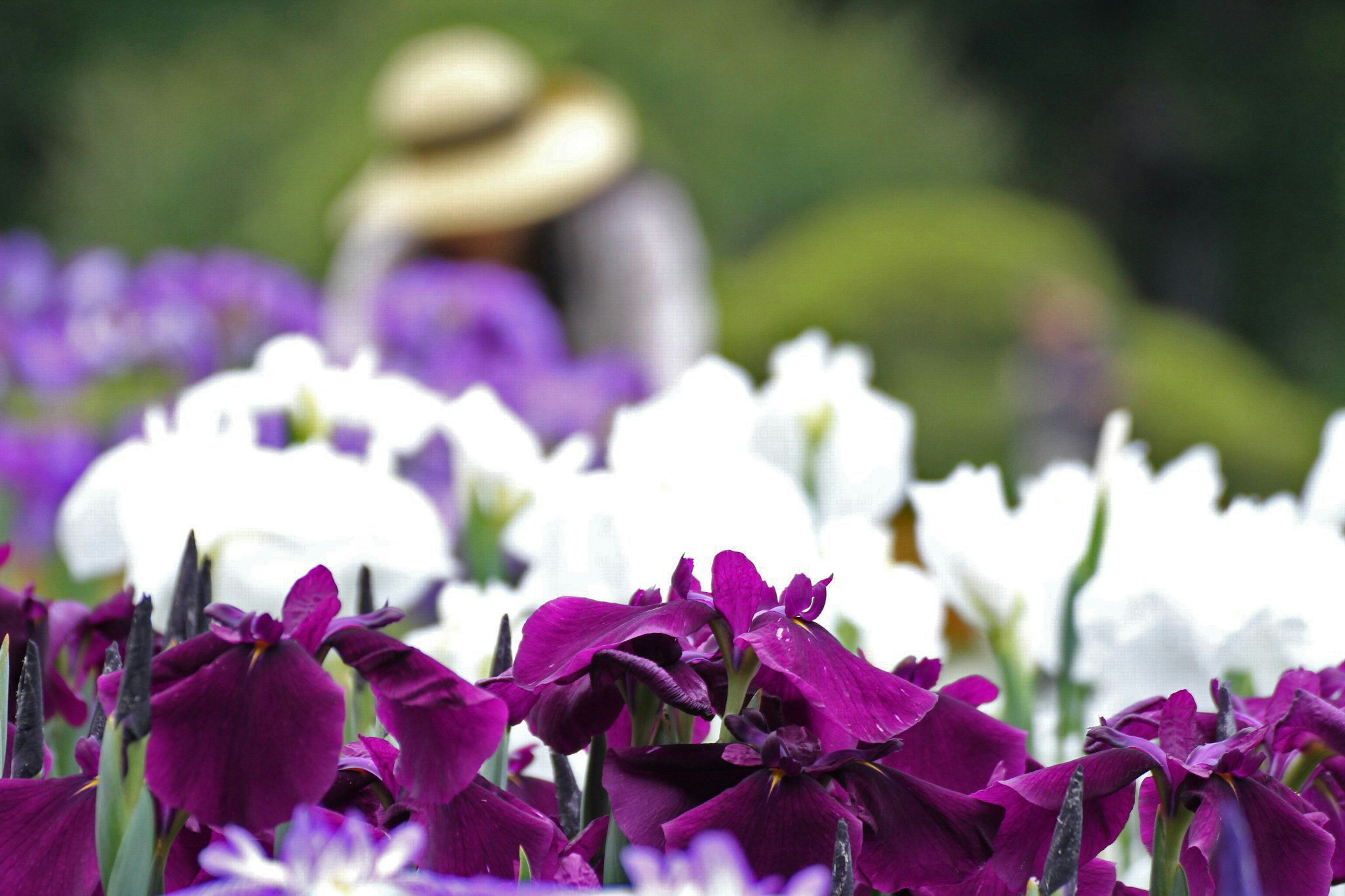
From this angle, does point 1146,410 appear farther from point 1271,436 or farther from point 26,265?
point 26,265

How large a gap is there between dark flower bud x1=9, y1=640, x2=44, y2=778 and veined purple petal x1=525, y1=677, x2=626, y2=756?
0.16 meters

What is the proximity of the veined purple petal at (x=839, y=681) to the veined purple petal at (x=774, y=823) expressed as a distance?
0.9 inches

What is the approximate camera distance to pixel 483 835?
16.7 inches

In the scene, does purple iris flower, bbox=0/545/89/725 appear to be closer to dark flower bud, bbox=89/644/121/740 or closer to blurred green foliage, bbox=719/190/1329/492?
dark flower bud, bbox=89/644/121/740

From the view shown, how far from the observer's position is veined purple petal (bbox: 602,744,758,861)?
42cm

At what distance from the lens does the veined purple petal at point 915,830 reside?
0.42m

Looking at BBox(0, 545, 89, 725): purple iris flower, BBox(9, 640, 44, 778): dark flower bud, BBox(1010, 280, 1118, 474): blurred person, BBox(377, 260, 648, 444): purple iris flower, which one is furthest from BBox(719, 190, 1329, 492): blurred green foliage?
BBox(9, 640, 44, 778): dark flower bud

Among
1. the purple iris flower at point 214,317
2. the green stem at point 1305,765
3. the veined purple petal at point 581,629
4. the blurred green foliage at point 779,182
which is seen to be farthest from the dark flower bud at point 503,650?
Answer: the blurred green foliage at point 779,182

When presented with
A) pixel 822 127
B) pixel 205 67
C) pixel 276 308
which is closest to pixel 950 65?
pixel 822 127

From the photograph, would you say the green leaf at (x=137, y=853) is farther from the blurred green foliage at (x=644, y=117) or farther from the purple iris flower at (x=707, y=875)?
the blurred green foliage at (x=644, y=117)

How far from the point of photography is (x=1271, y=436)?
5.82 m

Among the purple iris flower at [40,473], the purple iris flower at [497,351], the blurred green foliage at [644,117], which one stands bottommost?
the purple iris flower at [40,473]

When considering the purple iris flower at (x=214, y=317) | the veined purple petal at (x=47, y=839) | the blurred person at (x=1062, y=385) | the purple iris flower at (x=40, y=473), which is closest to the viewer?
the veined purple petal at (x=47, y=839)

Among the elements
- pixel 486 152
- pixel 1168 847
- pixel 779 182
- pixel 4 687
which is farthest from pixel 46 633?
pixel 779 182
